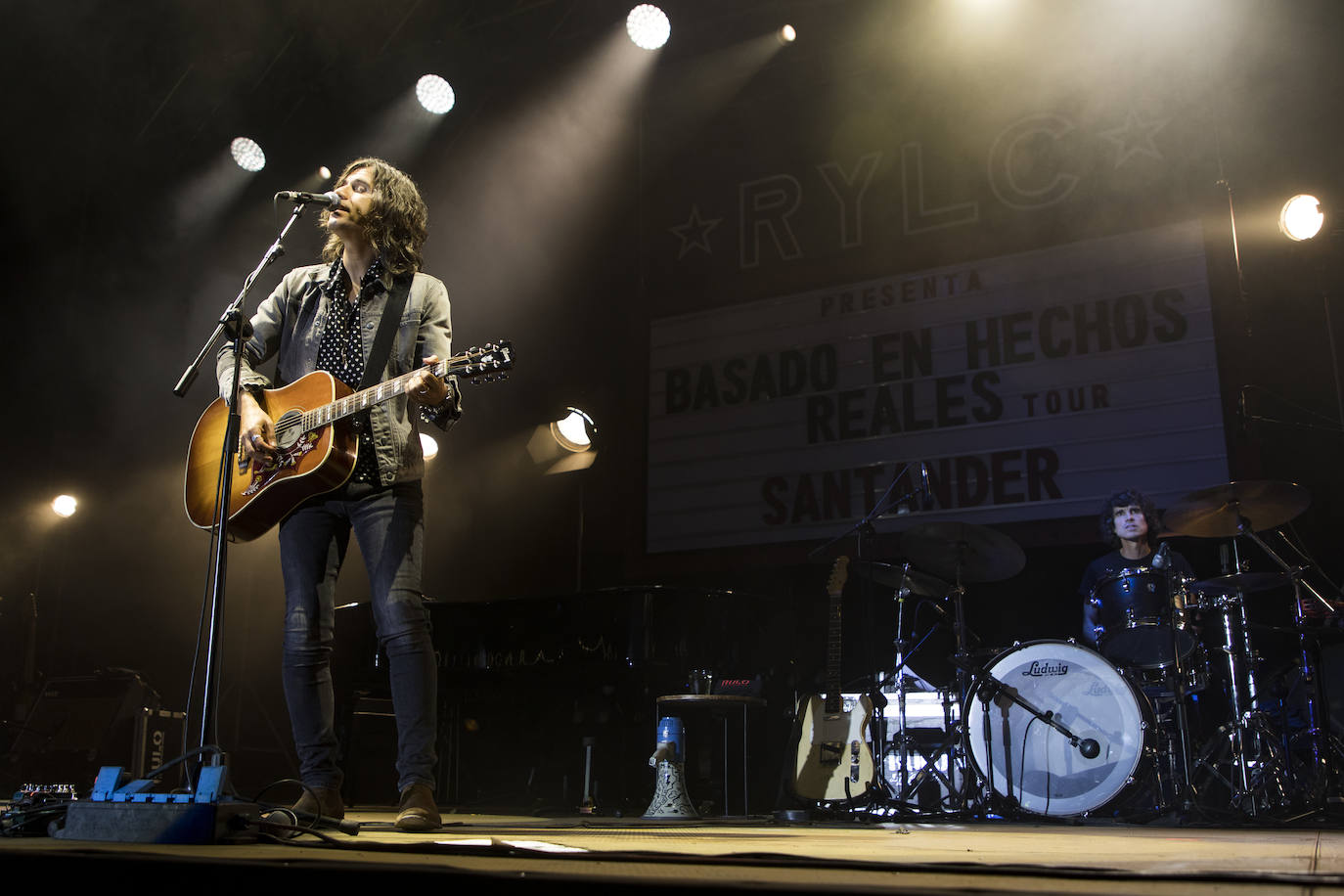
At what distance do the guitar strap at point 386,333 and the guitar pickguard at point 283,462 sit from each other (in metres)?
0.22

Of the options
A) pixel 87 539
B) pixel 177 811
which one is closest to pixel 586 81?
pixel 87 539

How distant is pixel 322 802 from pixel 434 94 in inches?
225

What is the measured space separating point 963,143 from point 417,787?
535 cm

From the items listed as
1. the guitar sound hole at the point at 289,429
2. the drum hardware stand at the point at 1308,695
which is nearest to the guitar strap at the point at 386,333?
the guitar sound hole at the point at 289,429

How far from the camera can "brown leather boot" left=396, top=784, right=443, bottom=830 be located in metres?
2.59

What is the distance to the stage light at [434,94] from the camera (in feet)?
24.0

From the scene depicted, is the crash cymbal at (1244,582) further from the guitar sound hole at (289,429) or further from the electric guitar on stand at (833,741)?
the guitar sound hole at (289,429)

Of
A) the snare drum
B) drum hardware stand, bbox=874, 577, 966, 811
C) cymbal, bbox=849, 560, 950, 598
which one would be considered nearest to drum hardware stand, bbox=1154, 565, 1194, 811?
the snare drum

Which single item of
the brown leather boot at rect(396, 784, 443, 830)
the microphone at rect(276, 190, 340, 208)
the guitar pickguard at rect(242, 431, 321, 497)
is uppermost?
the microphone at rect(276, 190, 340, 208)

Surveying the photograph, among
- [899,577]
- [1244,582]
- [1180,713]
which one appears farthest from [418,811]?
[1244,582]

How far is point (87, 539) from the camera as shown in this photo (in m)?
7.04

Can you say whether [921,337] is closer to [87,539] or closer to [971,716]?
[971,716]

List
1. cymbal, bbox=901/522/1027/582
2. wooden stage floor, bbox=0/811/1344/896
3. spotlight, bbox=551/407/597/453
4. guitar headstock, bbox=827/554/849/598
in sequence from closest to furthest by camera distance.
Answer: wooden stage floor, bbox=0/811/1344/896 → cymbal, bbox=901/522/1027/582 → guitar headstock, bbox=827/554/849/598 → spotlight, bbox=551/407/597/453

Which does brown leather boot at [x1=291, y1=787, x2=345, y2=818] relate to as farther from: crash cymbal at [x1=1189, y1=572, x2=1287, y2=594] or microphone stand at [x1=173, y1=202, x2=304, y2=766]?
crash cymbal at [x1=1189, y1=572, x2=1287, y2=594]
